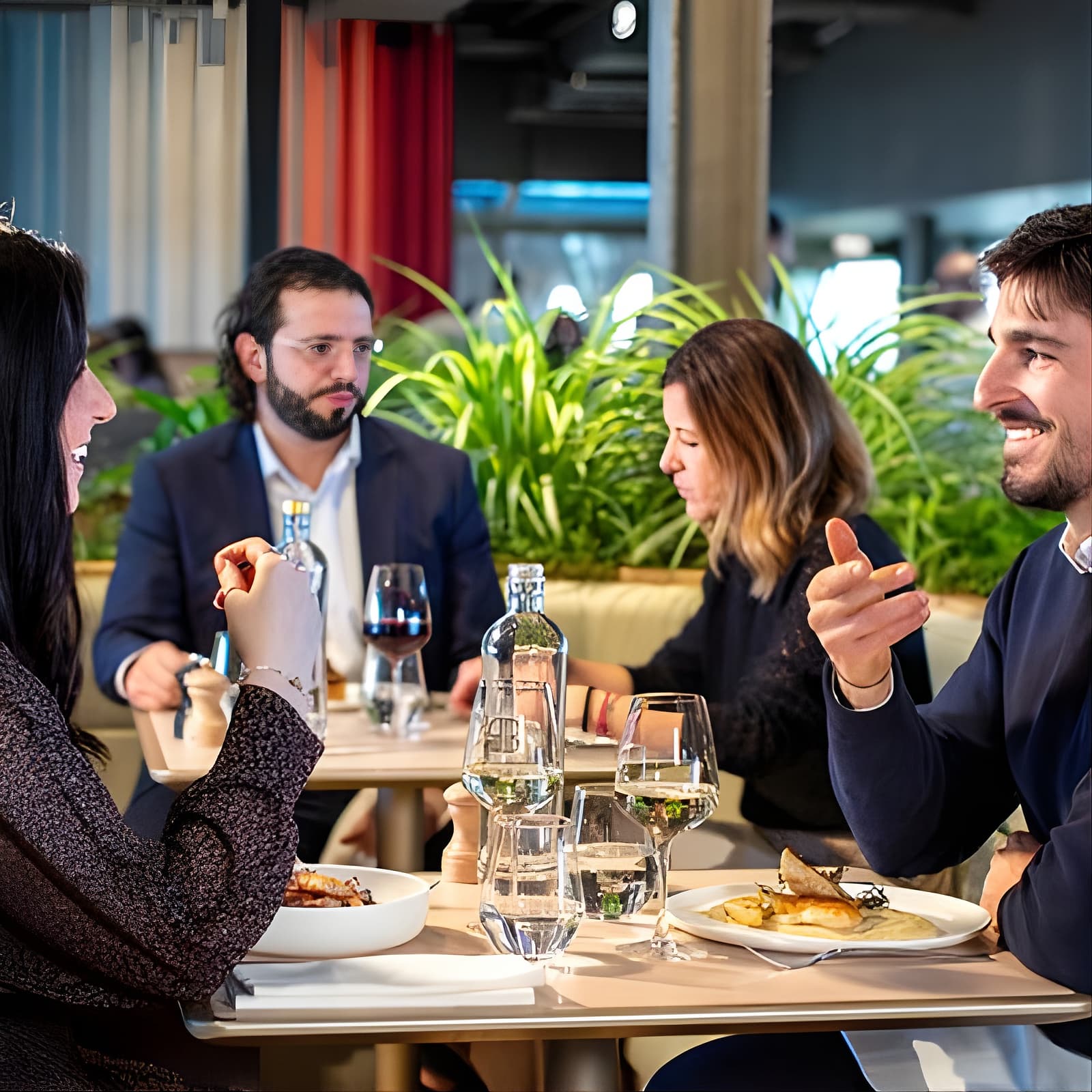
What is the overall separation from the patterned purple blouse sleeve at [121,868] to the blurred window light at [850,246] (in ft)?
29.9

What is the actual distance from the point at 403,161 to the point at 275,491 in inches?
25.4

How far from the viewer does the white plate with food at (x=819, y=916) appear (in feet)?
4.23

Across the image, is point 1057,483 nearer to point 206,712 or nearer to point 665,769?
point 665,769

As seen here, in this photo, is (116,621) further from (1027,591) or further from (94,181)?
(1027,591)

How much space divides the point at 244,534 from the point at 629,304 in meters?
1.26

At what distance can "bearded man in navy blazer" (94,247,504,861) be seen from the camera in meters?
2.52

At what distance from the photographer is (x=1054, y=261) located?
1511 mm

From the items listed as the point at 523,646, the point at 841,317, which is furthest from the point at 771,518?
the point at 841,317

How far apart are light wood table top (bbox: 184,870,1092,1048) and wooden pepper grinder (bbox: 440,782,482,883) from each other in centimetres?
17

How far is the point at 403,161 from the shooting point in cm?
279

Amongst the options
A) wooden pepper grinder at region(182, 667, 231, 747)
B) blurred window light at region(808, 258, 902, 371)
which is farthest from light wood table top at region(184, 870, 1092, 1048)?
blurred window light at region(808, 258, 902, 371)

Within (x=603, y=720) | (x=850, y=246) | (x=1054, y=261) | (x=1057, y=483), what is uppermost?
(x=850, y=246)

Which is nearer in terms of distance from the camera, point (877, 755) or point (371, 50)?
point (877, 755)

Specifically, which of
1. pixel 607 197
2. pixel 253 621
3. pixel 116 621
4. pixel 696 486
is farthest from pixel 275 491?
pixel 607 197
